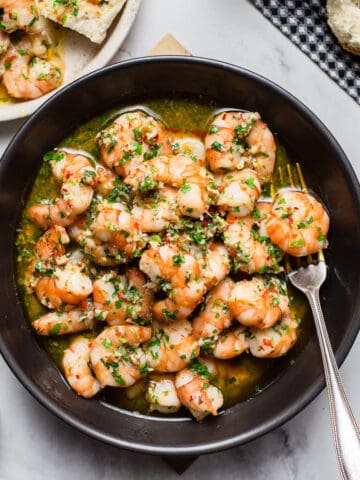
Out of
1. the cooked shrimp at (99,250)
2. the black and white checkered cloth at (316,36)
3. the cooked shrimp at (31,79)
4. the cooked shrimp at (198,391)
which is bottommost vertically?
the cooked shrimp at (198,391)

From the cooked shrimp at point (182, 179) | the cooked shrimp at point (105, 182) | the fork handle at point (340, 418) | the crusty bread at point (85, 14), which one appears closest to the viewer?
the fork handle at point (340, 418)

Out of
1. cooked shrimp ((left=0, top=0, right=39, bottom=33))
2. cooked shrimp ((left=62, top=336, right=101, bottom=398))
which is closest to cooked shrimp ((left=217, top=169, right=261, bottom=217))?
cooked shrimp ((left=62, top=336, right=101, bottom=398))

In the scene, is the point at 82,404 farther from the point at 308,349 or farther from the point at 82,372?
the point at 308,349

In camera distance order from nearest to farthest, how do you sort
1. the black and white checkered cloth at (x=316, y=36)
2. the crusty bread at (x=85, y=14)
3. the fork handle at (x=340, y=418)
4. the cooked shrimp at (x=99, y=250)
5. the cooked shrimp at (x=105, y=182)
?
1. the fork handle at (x=340, y=418)
2. the cooked shrimp at (x=99, y=250)
3. the cooked shrimp at (x=105, y=182)
4. the crusty bread at (x=85, y=14)
5. the black and white checkered cloth at (x=316, y=36)

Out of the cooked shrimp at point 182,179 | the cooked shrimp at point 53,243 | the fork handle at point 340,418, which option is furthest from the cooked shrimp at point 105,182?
the fork handle at point 340,418

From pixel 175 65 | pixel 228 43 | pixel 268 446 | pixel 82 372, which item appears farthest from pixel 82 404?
pixel 228 43

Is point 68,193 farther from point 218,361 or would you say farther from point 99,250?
point 218,361

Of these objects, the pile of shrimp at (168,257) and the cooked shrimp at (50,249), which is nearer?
the pile of shrimp at (168,257)

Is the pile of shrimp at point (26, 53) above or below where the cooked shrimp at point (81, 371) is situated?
above

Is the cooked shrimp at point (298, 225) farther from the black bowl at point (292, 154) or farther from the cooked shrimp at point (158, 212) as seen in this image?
the cooked shrimp at point (158, 212)
